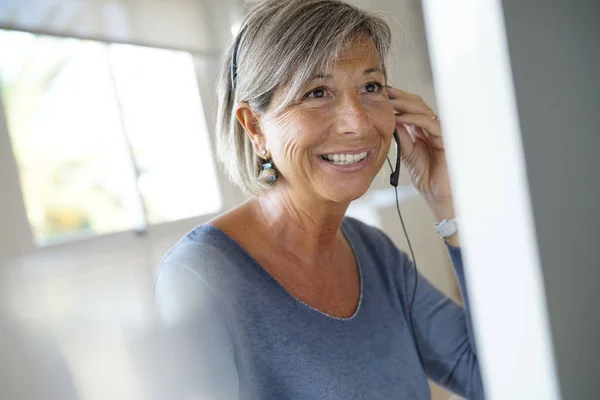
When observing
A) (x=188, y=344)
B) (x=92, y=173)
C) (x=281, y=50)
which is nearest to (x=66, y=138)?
(x=92, y=173)

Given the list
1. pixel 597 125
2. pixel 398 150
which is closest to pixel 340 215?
pixel 398 150

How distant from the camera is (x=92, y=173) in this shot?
0.34m

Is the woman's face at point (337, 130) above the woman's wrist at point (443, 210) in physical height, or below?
above

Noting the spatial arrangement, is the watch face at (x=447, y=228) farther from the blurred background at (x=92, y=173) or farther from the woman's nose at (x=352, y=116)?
the blurred background at (x=92, y=173)

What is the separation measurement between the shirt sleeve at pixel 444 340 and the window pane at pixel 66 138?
2.18ft

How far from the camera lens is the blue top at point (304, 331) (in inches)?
18.0

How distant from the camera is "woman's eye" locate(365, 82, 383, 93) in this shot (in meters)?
0.71

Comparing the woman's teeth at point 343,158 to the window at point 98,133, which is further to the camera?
the woman's teeth at point 343,158

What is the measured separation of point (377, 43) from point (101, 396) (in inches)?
22.3

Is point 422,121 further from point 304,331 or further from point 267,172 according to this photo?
point 304,331

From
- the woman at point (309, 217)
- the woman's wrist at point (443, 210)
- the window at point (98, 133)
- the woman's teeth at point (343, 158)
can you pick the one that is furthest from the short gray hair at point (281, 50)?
the woman's wrist at point (443, 210)

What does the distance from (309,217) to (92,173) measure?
0.50m

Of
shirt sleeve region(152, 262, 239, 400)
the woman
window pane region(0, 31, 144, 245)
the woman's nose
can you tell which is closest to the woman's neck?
the woman

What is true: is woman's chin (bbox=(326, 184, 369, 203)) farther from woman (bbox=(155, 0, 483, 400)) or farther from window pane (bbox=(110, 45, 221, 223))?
window pane (bbox=(110, 45, 221, 223))
